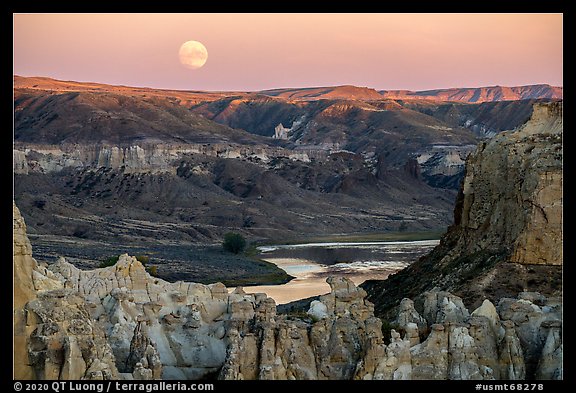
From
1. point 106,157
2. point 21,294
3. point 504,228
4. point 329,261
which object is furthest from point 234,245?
point 21,294

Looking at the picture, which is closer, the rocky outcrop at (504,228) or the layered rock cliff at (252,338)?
the layered rock cliff at (252,338)

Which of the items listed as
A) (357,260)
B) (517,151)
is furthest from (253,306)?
(357,260)

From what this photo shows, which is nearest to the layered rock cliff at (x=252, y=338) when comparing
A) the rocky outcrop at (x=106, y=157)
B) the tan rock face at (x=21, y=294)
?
the tan rock face at (x=21, y=294)

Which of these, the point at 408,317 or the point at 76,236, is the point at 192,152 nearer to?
the point at 76,236

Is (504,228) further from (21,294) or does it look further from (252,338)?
(21,294)

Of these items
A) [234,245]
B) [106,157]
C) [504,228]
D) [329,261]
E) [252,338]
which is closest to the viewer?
[252,338]

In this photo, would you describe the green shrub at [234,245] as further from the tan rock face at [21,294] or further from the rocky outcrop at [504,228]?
the tan rock face at [21,294]
